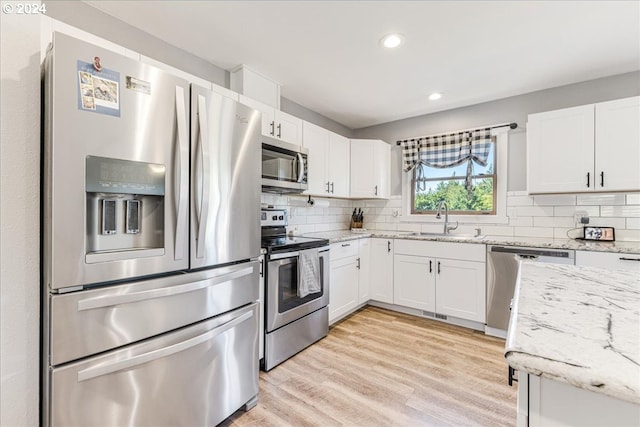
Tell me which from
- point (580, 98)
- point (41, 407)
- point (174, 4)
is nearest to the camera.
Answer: point (41, 407)

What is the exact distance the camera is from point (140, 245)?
50.1 inches

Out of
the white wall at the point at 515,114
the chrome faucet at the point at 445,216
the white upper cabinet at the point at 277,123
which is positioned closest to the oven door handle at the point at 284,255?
the white upper cabinet at the point at 277,123

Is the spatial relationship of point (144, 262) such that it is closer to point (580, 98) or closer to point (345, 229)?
point (345, 229)

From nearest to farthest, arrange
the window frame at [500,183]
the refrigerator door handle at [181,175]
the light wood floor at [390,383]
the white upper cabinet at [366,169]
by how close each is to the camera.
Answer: the refrigerator door handle at [181,175]
the light wood floor at [390,383]
the window frame at [500,183]
the white upper cabinet at [366,169]

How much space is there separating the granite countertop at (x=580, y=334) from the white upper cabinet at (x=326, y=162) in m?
2.26

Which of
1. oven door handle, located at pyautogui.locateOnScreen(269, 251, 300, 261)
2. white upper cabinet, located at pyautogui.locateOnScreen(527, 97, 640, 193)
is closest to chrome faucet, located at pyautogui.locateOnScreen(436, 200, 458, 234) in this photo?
white upper cabinet, located at pyautogui.locateOnScreen(527, 97, 640, 193)

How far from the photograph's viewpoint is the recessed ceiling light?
210 centimetres

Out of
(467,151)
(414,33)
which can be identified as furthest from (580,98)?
(414,33)

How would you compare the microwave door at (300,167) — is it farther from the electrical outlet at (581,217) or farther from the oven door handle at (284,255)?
the electrical outlet at (581,217)

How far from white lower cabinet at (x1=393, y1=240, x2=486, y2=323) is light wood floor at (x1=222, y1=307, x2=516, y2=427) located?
0.96ft

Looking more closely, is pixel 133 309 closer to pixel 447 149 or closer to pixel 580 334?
pixel 580 334

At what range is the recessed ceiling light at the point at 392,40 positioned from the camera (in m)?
2.10

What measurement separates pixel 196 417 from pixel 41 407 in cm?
61

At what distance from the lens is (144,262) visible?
48.4 inches
